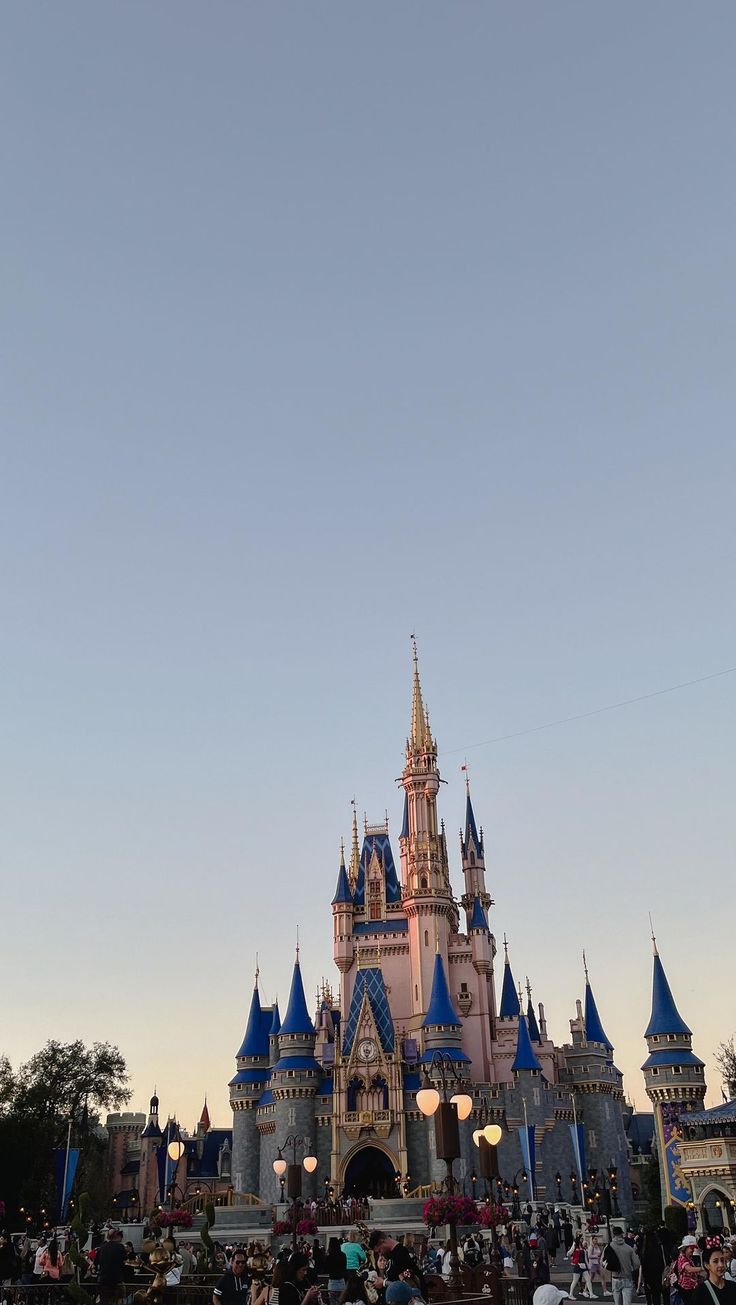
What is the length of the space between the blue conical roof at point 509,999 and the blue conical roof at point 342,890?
13.8 meters

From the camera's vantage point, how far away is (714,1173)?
4925cm

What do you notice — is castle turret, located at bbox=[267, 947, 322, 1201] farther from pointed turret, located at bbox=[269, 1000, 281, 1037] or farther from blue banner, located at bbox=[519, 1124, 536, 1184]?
blue banner, located at bbox=[519, 1124, 536, 1184]

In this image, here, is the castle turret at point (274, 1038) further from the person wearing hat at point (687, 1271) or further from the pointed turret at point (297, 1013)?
the person wearing hat at point (687, 1271)

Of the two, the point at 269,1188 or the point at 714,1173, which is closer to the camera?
the point at 714,1173

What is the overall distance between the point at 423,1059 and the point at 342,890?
15.9m

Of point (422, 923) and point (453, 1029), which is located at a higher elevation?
point (422, 923)

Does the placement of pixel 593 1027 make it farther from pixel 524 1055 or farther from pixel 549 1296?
pixel 549 1296

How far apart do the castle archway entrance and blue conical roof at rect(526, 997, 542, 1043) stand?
17.1 m

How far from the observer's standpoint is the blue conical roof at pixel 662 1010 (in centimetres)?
Result: 6359

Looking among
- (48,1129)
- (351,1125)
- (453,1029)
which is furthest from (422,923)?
(48,1129)

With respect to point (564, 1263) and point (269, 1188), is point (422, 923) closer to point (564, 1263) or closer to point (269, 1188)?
point (269, 1188)

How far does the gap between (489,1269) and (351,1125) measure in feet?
164

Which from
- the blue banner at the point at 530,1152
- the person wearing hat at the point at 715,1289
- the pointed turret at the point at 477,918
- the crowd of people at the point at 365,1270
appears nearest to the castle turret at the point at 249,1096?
the pointed turret at the point at 477,918

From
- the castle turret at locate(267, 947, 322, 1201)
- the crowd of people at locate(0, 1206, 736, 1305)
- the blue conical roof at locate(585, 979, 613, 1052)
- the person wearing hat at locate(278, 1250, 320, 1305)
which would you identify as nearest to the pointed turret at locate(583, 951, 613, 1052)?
the blue conical roof at locate(585, 979, 613, 1052)
